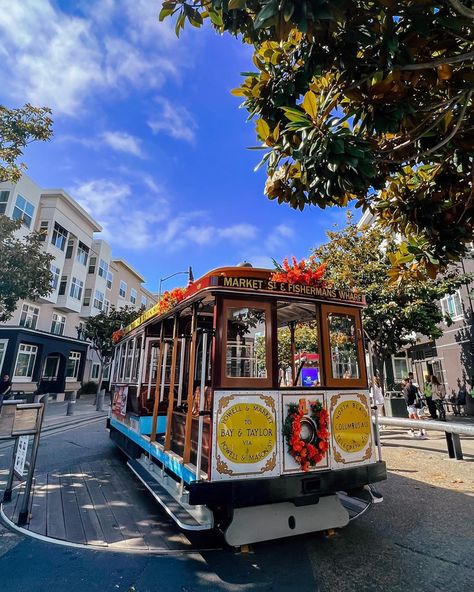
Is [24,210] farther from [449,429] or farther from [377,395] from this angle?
[449,429]

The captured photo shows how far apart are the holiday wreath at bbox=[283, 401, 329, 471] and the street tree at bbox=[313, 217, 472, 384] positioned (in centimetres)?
917

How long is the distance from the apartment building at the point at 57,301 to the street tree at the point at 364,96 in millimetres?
16634

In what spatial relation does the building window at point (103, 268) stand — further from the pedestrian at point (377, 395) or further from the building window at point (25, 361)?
the pedestrian at point (377, 395)

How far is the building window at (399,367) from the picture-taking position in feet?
75.2

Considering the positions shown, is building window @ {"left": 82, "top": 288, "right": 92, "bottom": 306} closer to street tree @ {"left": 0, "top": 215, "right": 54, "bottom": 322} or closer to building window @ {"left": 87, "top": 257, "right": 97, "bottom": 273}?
building window @ {"left": 87, "top": 257, "right": 97, "bottom": 273}

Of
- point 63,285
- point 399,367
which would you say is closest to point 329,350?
point 399,367

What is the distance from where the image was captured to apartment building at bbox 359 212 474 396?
16.5m

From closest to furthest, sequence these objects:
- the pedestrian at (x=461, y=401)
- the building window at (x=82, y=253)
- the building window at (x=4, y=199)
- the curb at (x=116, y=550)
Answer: the curb at (x=116, y=550)
the pedestrian at (x=461, y=401)
the building window at (x=4, y=199)
the building window at (x=82, y=253)

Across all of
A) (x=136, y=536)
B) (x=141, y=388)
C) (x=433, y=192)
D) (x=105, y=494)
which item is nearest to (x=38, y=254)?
(x=141, y=388)

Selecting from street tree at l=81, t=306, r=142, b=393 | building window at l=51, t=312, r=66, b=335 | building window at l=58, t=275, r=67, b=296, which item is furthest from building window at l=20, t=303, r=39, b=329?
street tree at l=81, t=306, r=142, b=393

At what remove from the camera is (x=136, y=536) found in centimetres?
420

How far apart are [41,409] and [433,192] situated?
601 centimetres

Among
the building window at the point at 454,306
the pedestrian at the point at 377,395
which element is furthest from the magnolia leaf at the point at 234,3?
the building window at the point at 454,306

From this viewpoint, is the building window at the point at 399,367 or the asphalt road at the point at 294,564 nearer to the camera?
the asphalt road at the point at 294,564
